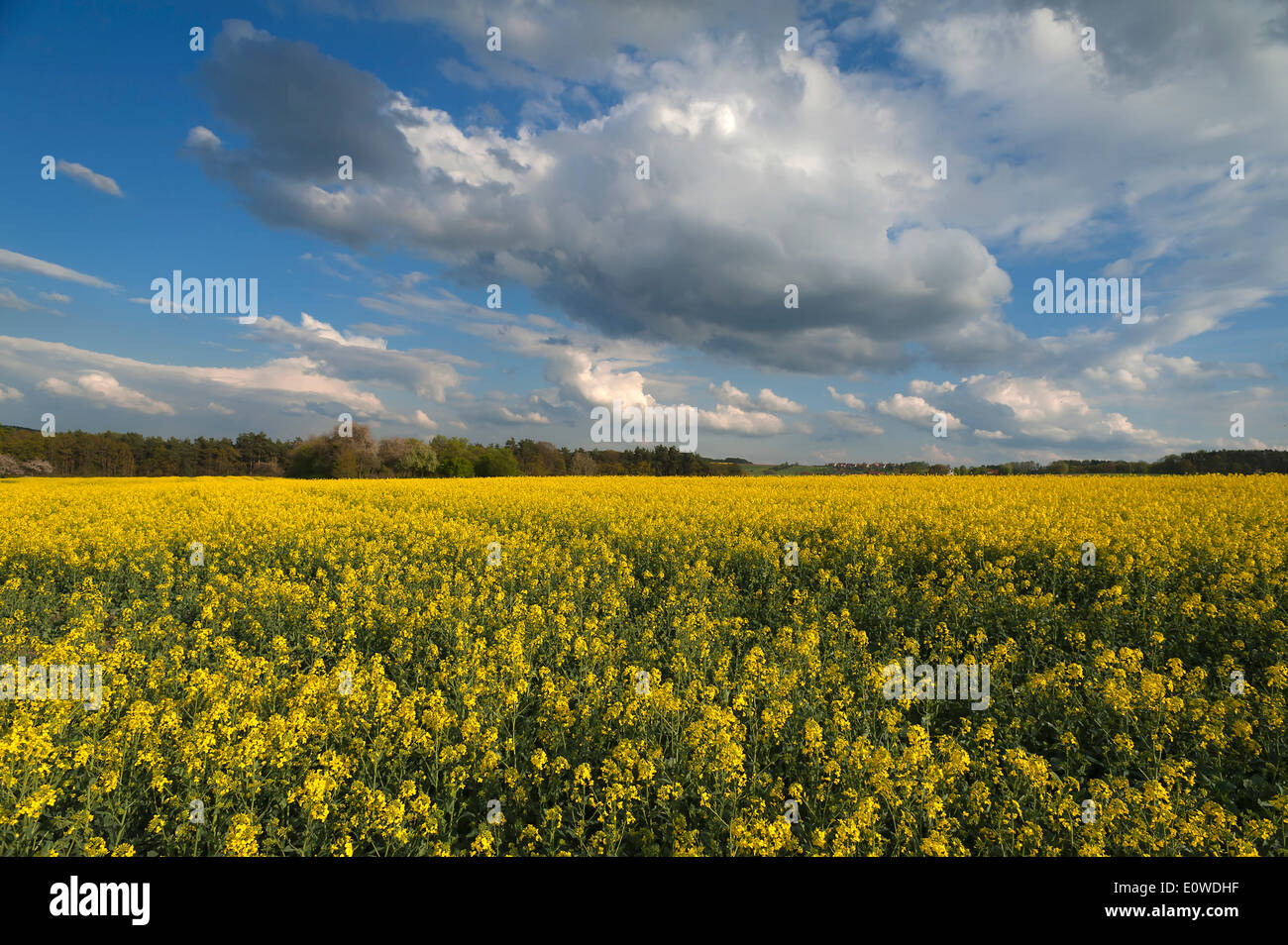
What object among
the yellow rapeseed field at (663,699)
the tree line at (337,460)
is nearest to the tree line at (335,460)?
the tree line at (337,460)

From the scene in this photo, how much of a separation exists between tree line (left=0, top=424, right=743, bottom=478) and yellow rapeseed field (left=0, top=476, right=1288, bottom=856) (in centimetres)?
5429

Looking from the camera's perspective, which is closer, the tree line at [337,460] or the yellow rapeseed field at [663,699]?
the yellow rapeseed field at [663,699]

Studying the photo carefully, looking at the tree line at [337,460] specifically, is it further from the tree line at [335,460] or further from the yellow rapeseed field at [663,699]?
the yellow rapeseed field at [663,699]

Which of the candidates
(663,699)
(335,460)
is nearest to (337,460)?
(335,460)

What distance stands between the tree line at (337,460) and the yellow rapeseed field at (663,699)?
5429 cm

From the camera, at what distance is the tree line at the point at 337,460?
69938 millimetres

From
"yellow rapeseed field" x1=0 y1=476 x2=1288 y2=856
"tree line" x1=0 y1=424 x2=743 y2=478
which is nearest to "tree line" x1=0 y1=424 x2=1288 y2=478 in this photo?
"tree line" x1=0 y1=424 x2=743 y2=478

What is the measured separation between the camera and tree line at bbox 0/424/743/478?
69.9 meters

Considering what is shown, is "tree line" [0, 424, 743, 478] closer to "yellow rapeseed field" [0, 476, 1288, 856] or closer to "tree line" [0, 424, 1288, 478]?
"tree line" [0, 424, 1288, 478]

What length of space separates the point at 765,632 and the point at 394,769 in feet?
18.2

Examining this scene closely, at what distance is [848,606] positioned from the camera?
938 cm

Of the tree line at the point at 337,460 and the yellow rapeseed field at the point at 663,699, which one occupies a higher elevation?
the tree line at the point at 337,460
